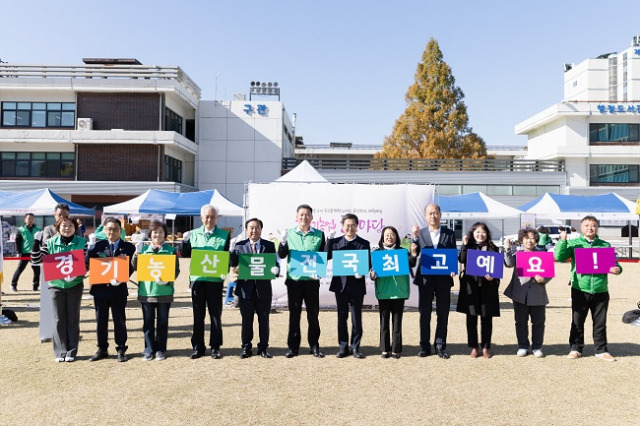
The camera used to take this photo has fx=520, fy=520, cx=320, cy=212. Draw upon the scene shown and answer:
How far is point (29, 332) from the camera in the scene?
876 centimetres

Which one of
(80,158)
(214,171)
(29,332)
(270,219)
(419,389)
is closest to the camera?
(419,389)

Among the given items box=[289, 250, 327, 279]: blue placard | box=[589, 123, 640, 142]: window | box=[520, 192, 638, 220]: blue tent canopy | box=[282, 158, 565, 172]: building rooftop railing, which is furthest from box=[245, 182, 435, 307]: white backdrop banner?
box=[589, 123, 640, 142]: window

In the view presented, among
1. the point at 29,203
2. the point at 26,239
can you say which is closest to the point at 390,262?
the point at 26,239

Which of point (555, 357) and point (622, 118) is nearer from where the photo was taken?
point (555, 357)

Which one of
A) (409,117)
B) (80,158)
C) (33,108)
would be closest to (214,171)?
(80,158)

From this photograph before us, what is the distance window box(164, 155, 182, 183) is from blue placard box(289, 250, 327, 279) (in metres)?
27.4

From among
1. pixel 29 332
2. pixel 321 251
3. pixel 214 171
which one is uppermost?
pixel 214 171

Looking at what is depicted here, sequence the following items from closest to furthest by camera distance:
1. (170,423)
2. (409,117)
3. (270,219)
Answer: (170,423)
(270,219)
(409,117)

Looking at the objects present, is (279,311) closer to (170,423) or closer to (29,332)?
(29,332)

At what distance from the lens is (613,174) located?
128ft

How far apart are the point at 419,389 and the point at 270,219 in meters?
5.84

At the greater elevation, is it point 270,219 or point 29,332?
point 270,219

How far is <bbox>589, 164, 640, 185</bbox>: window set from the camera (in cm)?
3891

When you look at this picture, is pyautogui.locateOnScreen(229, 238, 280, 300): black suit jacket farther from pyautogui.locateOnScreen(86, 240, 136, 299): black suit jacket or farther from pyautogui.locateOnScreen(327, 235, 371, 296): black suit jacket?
pyautogui.locateOnScreen(86, 240, 136, 299): black suit jacket
